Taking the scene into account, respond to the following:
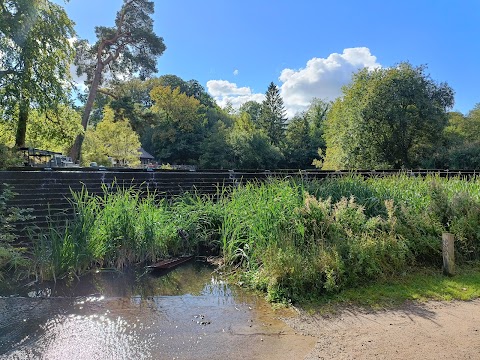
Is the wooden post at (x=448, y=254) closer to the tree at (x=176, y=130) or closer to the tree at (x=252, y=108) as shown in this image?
the tree at (x=176, y=130)

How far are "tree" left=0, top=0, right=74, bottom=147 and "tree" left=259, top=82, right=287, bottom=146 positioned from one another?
123 ft

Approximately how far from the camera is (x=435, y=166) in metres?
22.6

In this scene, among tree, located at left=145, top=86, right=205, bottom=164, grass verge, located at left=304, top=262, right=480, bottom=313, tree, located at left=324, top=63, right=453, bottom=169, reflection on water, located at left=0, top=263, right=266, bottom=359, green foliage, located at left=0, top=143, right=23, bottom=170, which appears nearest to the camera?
reflection on water, located at left=0, top=263, right=266, bottom=359

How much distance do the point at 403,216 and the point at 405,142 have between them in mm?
19460

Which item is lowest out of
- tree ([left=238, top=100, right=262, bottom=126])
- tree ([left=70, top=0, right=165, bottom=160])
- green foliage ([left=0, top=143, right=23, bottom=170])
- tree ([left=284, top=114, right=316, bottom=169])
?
green foliage ([left=0, top=143, right=23, bottom=170])

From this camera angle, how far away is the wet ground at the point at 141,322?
116 inches

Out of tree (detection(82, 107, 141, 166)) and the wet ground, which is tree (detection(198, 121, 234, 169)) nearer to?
tree (detection(82, 107, 141, 166))

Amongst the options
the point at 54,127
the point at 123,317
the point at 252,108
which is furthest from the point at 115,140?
the point at 252,108

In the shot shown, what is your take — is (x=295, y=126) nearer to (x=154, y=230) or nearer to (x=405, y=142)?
(x=405, y=142)

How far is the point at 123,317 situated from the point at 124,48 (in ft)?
74.1

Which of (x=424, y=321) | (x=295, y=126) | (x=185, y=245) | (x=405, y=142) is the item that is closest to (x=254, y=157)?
(x=295, y=126)

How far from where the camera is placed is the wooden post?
479 centimetres

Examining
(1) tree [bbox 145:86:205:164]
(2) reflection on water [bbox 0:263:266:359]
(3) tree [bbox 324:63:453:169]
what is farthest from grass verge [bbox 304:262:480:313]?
(1) tree [bbox 145:86:205:164]

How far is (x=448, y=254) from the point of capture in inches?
189
